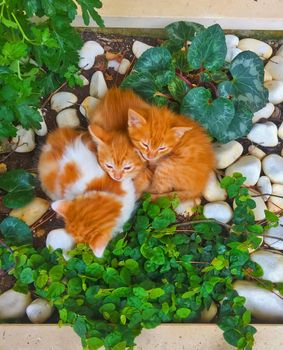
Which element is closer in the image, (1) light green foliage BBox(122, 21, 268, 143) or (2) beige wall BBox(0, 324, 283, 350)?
(2) beige wall BBox(0, 324, 283, 350)

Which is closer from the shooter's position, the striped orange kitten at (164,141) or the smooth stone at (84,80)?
the striped orange kitten at (164,141)

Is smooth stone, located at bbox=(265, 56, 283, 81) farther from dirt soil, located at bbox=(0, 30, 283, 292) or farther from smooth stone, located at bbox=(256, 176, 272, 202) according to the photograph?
smooth stone, located at bbox=(256, 176, 272, 202)

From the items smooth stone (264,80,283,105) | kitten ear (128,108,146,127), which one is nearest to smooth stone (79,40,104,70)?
kitten ear (128,108,146,127)

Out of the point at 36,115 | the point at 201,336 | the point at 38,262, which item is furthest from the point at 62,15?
the point at 201,336

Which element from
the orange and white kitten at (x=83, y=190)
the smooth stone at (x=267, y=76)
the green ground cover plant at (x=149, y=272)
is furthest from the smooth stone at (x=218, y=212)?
the smooth stone at (x=267, y=76)

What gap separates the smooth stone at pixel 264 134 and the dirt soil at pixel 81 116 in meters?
0.02

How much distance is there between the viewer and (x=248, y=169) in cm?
156

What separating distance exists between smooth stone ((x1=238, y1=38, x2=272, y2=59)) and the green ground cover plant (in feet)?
1.59

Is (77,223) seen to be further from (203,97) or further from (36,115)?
(203,97)

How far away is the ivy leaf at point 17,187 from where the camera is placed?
1.46 meters

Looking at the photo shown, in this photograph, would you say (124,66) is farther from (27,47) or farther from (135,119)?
(27,47)

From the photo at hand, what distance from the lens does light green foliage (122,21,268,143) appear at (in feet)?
4.89

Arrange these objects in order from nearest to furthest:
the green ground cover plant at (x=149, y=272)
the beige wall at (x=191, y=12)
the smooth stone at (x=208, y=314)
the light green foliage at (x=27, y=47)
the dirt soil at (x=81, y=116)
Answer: the light green foliage at (x=27, y=47), the green ground cover plant at (x=149, y=272), the smooth stone at (x=208, y=314), the dirt soil at (x=81, y=116), the beige wall at (x=191, y=12)

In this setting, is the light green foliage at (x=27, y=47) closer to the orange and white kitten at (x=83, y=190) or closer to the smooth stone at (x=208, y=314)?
the orange and white kitten at (x=83, y=190)
